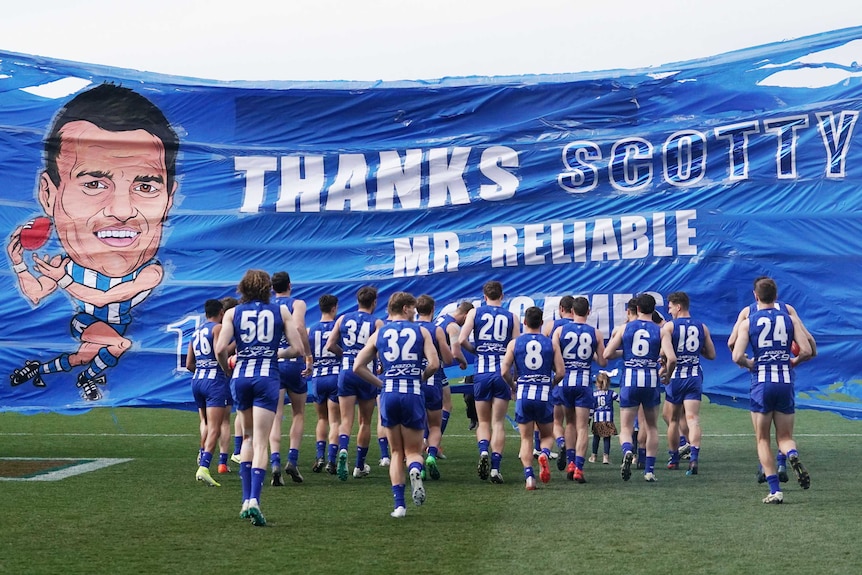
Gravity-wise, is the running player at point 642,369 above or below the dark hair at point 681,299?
below

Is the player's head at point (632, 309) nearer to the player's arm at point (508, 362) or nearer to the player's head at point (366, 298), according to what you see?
the player's arm at point (508, 362)

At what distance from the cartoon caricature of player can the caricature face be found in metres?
0.01

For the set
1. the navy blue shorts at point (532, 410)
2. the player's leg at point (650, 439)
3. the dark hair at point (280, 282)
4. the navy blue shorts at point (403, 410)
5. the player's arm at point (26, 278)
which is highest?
the player's arm at point (26, 278)

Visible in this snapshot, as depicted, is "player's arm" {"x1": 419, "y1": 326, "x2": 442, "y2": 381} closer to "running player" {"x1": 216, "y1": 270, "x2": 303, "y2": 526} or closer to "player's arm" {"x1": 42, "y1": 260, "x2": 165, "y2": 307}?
"running player" {"x1": 216, "y1": 270, "x2": 303, "y2": 526}

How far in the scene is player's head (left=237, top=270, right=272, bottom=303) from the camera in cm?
828

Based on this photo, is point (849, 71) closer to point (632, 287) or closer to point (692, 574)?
point (632, 287)

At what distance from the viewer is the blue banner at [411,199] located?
1253 cm

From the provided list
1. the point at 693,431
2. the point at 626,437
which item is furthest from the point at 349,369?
the point at 693,431

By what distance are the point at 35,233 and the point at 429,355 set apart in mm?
6273

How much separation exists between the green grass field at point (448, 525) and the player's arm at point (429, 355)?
113cm

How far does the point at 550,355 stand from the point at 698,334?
1958 mm

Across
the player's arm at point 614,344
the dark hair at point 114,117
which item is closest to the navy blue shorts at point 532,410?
the player's arm at point 614,344

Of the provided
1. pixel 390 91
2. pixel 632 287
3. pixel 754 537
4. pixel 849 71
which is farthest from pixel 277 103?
pixel 754 537

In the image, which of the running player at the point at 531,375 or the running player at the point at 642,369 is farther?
the running player at the point at 642,369
